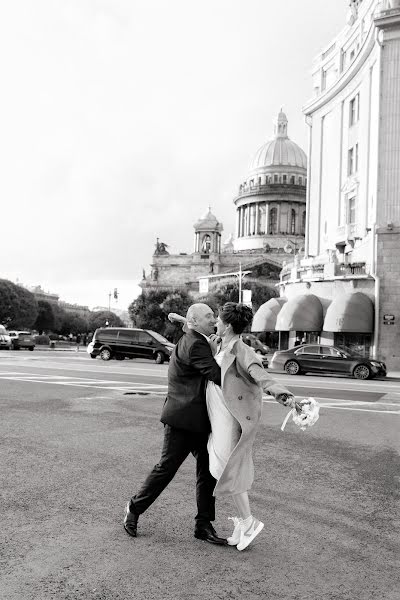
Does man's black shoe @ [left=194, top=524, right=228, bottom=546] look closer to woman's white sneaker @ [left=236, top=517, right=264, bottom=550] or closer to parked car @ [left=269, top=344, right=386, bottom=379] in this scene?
woman's white sneaker @ [left=236, top=517, right=264, bottom=550]

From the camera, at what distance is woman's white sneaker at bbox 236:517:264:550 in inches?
191

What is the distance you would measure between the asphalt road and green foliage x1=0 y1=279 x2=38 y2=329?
78.5m

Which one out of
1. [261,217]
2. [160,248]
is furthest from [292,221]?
[160,248]

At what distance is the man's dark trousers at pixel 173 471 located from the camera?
5.16 metres

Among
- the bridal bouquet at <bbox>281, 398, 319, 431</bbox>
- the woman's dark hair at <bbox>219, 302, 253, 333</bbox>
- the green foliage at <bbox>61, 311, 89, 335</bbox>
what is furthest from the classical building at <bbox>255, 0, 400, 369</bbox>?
the green foliage at <bbox>61, 311, 89, 335</bbox>

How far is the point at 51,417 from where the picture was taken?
11172mm

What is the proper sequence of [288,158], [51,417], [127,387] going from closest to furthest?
[51,417], [127,387], [288,158]

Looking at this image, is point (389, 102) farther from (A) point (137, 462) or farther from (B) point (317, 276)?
(A) point (137, 462)

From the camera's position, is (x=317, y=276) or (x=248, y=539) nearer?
(x=248, y=539)

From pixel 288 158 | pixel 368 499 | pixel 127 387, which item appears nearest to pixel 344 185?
pixel 127 387

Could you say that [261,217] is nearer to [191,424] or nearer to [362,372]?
[362,372]

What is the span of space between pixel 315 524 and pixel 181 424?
4.98ft

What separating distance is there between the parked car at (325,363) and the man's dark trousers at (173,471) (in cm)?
2159

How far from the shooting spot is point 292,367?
27203mm
